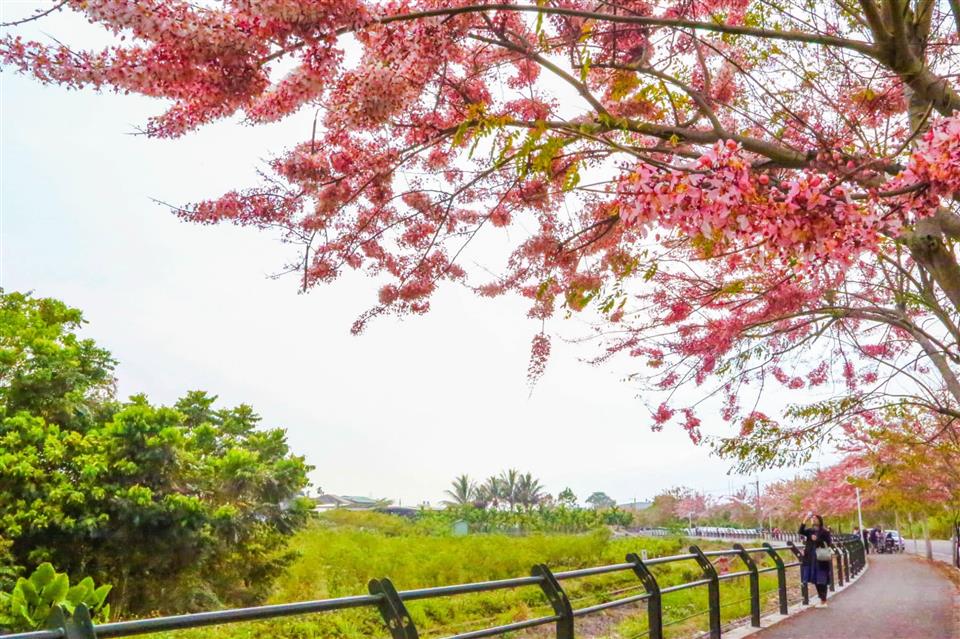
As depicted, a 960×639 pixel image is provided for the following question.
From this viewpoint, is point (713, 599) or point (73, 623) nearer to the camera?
point (73, 623)

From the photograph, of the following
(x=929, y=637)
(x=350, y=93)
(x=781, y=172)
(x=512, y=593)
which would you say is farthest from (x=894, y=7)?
(x=512, y=593)

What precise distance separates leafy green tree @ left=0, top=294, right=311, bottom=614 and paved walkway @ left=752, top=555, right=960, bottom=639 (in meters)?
14.5

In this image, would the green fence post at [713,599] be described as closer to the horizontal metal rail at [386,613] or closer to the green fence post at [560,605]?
the horizontal metal rail at [386,613]

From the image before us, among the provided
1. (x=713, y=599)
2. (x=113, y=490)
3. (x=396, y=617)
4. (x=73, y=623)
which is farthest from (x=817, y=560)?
(x=113, y=490)

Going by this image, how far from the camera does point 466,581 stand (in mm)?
32938

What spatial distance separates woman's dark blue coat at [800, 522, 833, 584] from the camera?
13.0 metres

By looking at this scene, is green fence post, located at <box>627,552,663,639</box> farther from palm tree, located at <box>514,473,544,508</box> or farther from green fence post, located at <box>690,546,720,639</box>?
palm tree, located at <box>514,473,544,508</box>

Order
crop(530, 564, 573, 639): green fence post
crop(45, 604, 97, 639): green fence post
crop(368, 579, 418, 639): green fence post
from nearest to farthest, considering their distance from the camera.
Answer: crop(45, 604, 97, 639): green fence post
crop(368, 579, 418, 639): green fence post
crop(530, 564, 573, 639): green fence post

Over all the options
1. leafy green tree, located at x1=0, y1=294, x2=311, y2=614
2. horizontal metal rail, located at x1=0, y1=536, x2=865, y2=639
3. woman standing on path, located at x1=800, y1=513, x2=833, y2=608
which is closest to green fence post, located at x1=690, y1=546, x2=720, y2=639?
horizontal metal rail, located at x1=0, y1=536, x2=865, y2=639

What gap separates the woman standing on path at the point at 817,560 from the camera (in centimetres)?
1296

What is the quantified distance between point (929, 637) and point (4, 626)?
13.3 m

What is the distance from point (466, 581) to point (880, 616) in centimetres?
2311

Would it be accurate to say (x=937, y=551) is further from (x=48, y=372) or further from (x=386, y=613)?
(x=386, y=613)

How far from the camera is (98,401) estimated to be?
21703mm
